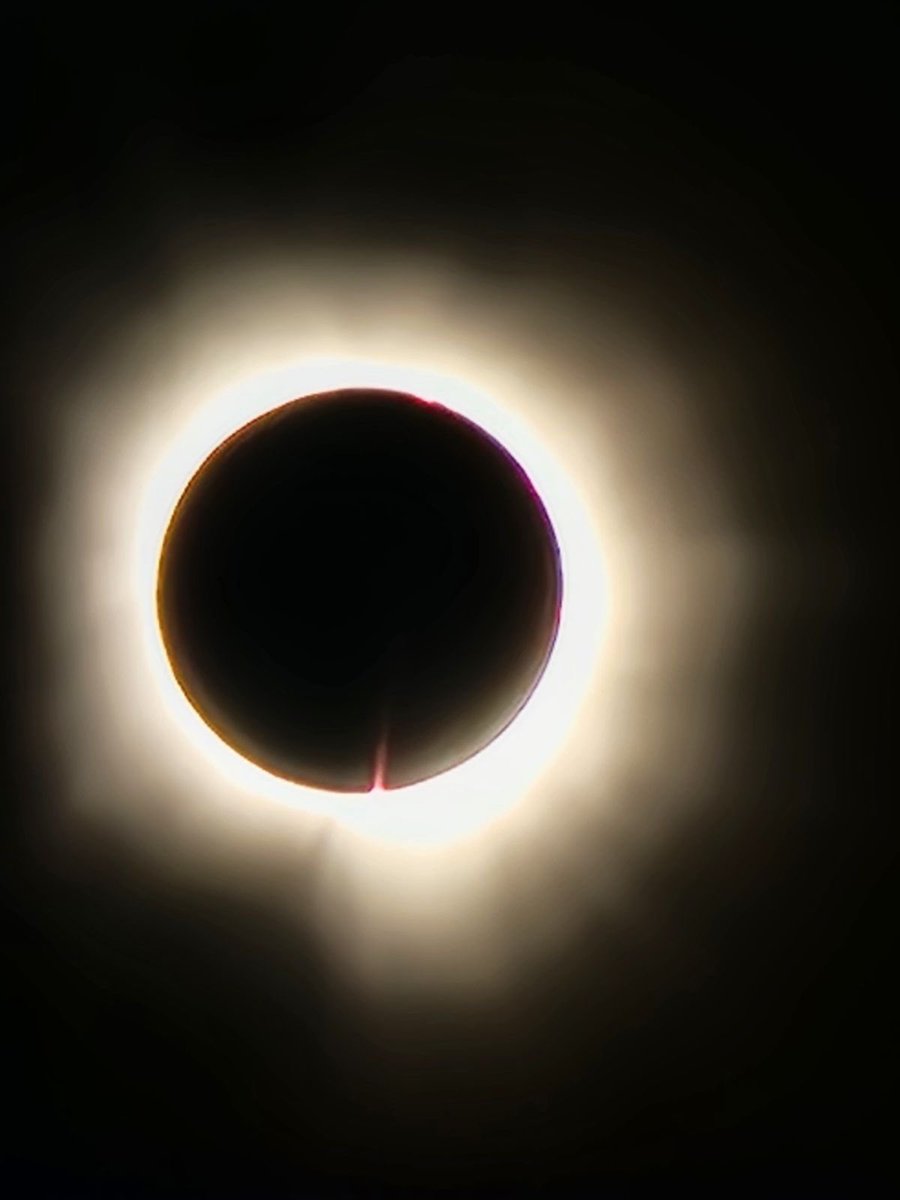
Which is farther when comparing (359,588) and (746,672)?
(746,672)

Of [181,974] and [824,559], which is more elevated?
[824,559]

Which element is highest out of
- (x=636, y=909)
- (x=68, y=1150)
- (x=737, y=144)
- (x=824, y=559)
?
(x=737, y=144)

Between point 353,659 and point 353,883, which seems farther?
point 353,883

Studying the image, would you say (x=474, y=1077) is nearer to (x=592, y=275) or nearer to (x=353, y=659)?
(x=353, y=659)

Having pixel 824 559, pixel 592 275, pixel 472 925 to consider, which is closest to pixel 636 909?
pixel 472 925
